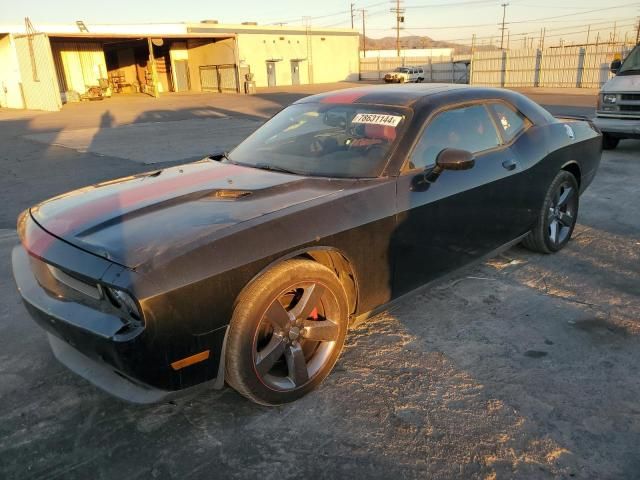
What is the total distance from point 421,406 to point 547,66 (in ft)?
114

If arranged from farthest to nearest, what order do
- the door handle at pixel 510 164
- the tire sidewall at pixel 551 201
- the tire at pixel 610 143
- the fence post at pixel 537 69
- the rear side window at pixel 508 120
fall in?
the fence post at pixel 537 69, the tire at pixel 610 143, the tire sidewall at pixel 551 201, the rear side window at pixel 508 120, the door handle at pixel 510 164

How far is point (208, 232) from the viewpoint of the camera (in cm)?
232

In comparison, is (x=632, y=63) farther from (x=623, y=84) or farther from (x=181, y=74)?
(x=181, y=74)

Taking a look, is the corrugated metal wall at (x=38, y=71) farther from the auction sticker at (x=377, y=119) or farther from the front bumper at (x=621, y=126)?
the auction sticker at (x=377, y=119)

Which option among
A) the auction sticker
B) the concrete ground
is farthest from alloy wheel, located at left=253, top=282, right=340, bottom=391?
the auction sticker

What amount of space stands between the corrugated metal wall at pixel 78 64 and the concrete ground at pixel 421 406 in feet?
117

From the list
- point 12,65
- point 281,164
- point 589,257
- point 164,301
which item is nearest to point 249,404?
point 164,301

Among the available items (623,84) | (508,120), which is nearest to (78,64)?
(623,84)

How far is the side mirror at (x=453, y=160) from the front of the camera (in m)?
3.12

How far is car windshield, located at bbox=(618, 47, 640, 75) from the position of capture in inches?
356

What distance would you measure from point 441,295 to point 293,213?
1.79 metres

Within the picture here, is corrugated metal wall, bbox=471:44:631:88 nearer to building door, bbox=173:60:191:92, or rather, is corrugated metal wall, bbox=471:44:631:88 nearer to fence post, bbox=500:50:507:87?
fence post, bbox=500:50:507:87

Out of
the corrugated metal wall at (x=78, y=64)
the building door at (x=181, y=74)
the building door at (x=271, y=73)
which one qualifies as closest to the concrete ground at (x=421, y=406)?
the corrugated metal wall at (x=78, y=64)

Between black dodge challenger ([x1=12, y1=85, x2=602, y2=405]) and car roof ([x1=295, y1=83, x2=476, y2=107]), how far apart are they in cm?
2
